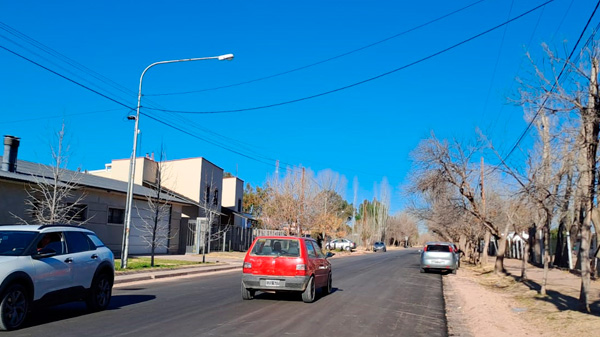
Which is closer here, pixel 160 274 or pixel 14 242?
pixel 14 242

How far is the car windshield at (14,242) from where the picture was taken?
8.44 metres

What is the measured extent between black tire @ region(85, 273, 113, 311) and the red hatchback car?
330 centimetres

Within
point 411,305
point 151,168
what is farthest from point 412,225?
point 411,305

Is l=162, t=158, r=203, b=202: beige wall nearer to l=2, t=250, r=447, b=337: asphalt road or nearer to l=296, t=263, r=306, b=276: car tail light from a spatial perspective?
l=2, t=250, r=447, b=337: asphalt road

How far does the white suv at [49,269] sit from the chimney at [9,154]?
14.4 meters

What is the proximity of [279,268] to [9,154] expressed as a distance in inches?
626

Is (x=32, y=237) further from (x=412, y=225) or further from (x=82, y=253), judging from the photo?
(x=412, y=225)

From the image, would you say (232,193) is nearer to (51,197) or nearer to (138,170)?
(138,170)

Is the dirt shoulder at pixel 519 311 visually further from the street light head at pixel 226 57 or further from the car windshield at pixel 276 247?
the street light head at pixel 226 57

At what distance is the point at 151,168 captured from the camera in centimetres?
3891

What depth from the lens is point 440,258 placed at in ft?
87.8

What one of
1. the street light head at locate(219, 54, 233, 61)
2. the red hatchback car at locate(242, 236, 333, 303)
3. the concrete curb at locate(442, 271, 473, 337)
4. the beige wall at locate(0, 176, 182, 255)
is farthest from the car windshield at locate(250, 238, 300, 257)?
the beige wall at locate(0, 176, 182, 255)

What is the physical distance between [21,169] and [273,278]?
1717 centimetres

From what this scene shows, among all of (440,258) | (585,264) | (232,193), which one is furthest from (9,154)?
(232,193)
